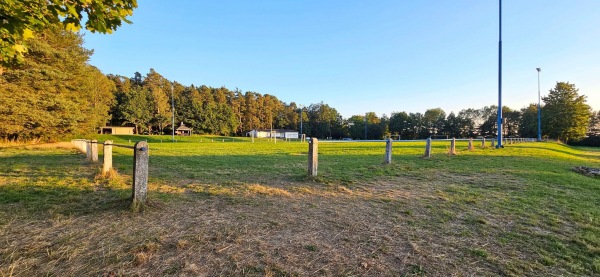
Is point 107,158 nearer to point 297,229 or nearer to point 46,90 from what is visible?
point 297,229

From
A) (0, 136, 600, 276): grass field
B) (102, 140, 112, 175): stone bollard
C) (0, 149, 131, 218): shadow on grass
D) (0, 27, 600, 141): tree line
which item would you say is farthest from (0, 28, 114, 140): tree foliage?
(0, 136, 600, 276): grass field

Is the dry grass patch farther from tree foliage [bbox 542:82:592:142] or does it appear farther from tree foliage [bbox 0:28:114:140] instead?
tree foliage [bbox 542:82:592:142]

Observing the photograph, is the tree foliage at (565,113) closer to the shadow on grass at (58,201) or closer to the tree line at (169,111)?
the tree line at (169,111)

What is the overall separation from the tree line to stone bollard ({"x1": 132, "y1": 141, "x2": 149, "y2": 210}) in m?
2.61

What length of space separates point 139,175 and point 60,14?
7.52 feet

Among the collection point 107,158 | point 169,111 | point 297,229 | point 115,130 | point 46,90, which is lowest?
point 297,229

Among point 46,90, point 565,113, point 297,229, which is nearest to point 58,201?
point 297,229

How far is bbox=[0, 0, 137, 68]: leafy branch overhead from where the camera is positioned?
331 cm

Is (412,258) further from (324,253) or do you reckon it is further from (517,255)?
(517,255)

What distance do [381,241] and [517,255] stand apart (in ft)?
4.27

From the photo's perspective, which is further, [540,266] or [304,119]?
[304,119]

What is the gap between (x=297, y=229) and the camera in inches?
131

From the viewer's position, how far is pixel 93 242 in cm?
285

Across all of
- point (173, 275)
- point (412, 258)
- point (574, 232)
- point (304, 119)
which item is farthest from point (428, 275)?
point (304, 119)
